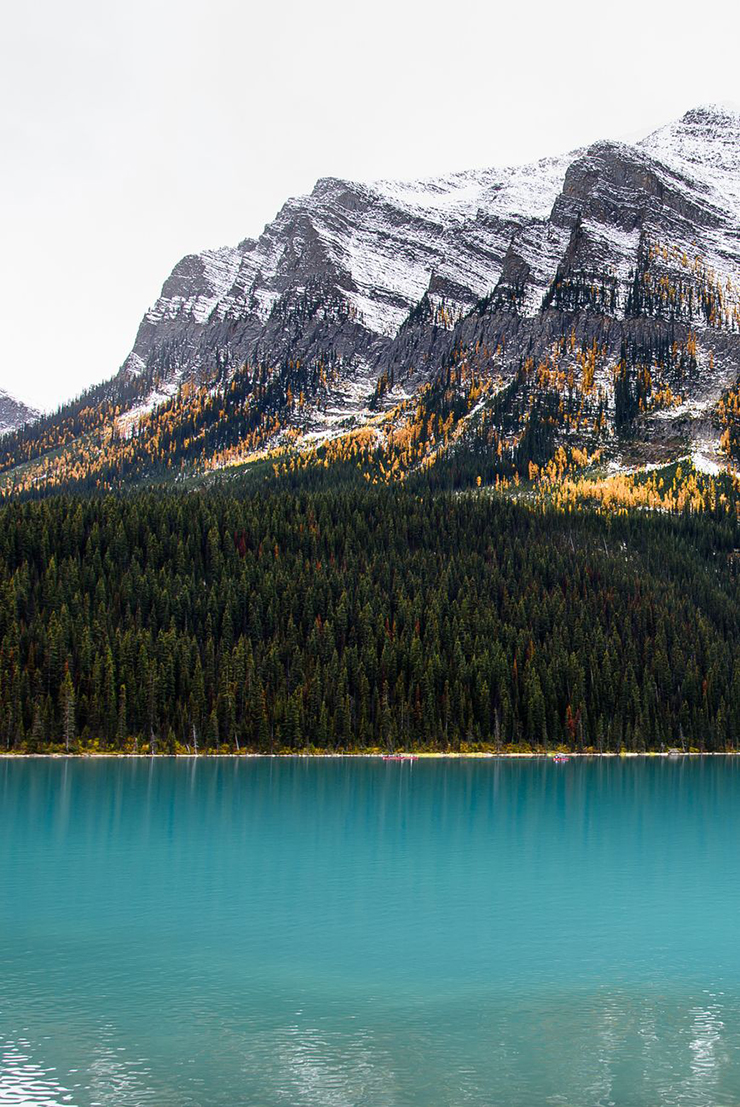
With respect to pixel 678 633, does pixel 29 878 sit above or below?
below

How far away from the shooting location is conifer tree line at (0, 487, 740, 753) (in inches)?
5768

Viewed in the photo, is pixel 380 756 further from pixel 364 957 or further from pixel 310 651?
pixel 364 957

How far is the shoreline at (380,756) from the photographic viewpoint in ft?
449

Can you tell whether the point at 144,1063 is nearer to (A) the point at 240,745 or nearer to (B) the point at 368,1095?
(B) the point at 368,1095

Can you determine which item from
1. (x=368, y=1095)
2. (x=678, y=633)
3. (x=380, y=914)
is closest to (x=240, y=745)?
(x=678, y=633)

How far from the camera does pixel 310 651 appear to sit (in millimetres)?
163875

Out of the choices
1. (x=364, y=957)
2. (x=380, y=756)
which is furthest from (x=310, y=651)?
(x=364, y=957)

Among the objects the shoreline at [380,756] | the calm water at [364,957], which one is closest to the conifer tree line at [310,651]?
the shoreline at [380,756]

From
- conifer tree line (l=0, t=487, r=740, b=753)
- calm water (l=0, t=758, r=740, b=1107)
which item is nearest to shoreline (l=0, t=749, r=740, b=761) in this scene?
conifer tree line (l=0, t=487, r=740, b=753)

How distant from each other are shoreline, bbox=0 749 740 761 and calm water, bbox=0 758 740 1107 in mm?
52832

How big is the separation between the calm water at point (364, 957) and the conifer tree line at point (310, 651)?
60.0 m

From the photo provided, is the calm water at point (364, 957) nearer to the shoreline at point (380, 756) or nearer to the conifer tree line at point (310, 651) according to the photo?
the shoreline at point (380, 756)

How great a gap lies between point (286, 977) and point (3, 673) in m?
112

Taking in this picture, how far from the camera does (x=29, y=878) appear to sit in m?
56.3
